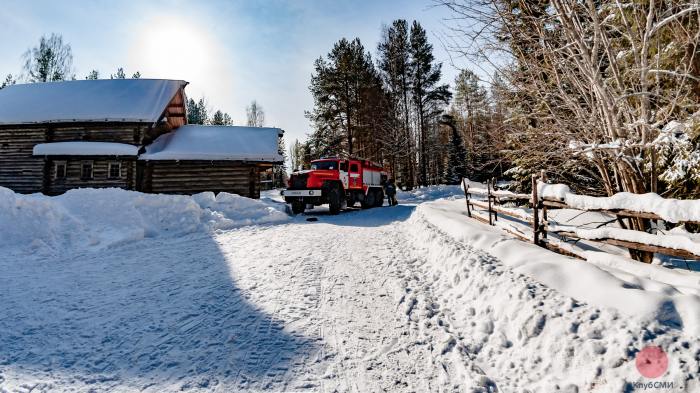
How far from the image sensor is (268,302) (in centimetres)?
422

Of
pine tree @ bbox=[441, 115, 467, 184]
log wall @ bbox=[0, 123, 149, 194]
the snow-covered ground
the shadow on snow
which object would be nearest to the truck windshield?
the snow-covered ground

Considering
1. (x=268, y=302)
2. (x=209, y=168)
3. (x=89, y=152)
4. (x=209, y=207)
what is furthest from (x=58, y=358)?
(x=89, y=152)

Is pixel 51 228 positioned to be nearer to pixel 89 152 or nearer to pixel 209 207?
pixel 209 207

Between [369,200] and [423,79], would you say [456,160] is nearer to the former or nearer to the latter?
[423,79]

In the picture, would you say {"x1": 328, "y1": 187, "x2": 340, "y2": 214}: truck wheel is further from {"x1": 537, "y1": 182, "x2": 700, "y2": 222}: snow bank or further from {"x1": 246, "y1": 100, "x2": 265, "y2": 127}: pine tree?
{"x1": 246, "y1": 100, "x2": 265, "y2": 127}: pine tree

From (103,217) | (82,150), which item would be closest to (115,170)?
(82,150)

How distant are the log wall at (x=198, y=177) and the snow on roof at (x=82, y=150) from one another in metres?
1.05

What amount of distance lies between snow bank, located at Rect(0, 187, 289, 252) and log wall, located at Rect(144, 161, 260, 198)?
5.56 meters

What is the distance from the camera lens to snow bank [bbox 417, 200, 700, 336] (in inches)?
99.4

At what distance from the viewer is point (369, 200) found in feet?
55.5

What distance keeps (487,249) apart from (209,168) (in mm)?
16380

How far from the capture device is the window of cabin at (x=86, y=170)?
17.1m

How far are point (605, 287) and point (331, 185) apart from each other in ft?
37.6

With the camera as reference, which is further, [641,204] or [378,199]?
[378,199]
